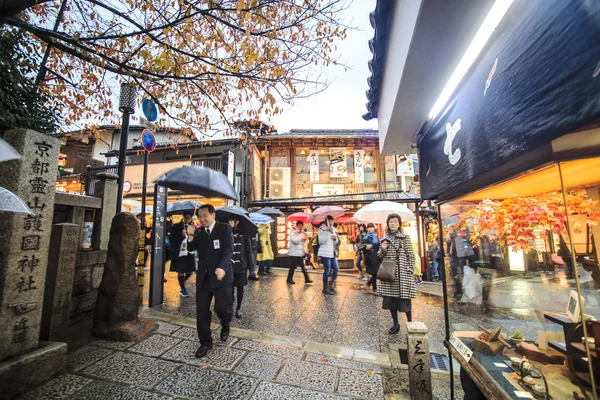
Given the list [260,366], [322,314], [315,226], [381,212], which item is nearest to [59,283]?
[260,366]

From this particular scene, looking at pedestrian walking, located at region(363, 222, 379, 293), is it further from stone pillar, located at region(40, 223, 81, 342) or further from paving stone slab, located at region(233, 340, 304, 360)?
stone pillar, located at region(40, 223, 81, 342)

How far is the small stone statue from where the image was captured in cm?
453

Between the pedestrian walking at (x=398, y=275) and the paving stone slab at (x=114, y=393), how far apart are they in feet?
12.5

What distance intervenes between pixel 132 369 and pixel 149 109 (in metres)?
4.98

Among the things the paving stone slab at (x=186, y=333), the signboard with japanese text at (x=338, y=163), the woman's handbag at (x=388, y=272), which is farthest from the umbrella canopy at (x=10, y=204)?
the signboard with japanese text at (x=338, y=163)

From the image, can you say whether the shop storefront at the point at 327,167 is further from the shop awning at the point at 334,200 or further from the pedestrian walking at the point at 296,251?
the pedestrian walking at the point at 296,251

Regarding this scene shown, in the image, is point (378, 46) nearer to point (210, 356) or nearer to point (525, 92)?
point (525, 92)

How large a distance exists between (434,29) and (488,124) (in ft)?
3.22

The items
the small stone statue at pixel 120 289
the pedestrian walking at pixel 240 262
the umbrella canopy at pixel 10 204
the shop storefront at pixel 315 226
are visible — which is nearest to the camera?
the umbrella canopy at pixel 10 204

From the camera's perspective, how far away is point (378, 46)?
3.76 m

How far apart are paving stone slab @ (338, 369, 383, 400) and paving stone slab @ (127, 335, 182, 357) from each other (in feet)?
8.89

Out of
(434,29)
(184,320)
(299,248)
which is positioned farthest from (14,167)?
(299,248)

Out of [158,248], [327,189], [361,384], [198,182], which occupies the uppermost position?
[327,189]

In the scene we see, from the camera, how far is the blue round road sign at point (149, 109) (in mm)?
5871
